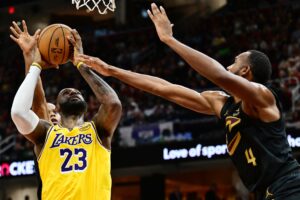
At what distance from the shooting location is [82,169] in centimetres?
458

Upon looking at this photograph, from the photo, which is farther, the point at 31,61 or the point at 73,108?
the point at 31,61

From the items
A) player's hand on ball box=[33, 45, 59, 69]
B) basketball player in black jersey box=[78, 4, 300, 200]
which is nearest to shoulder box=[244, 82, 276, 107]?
basketball player in black jersey box=[78, 4, 300, 200]

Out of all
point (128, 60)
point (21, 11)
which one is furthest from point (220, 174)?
point (21, 11)

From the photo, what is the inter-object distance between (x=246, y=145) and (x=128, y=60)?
1643 centimetres

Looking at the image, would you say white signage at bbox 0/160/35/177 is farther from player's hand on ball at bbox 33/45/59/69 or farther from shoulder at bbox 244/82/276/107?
shoulder at bbox 244/82/276/107

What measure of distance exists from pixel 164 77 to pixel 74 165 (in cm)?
1358

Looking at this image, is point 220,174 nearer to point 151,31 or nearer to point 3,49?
point 151,31

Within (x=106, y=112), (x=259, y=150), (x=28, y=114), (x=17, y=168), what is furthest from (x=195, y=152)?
(x=259, y=150)

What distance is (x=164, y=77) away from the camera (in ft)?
59.4

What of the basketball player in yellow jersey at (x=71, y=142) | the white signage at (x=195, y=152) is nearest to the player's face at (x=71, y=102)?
the basketball player in yellow jersey at (x=71, y=142)

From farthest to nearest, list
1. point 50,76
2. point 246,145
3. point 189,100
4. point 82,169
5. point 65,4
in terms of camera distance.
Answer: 1. point 65,4
2. point 50,76
3. point 189,100
4. point 82,169
5. point 246,145

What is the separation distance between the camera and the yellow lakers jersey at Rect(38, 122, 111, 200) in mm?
4531

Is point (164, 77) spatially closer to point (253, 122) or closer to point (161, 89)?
point (161, 89)

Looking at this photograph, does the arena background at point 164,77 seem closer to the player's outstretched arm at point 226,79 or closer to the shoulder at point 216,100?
the shoulder at point 216,100
